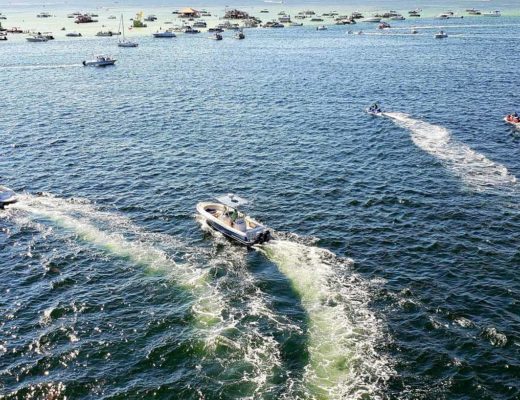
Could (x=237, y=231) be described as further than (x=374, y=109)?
No

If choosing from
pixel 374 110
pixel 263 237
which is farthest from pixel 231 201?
pixel 374 110

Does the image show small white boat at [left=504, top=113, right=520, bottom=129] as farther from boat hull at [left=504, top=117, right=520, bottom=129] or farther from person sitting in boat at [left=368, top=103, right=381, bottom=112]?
person sitting in boat at [left=368, top=103, right=381, bottom=112]

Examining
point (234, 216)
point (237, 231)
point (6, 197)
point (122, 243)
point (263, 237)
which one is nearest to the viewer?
point (263, 237)

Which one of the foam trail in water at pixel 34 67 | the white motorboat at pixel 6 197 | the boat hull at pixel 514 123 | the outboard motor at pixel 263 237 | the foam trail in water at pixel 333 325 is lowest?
the foam trail in water at pixel 333 325

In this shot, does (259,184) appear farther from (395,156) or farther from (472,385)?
(472,385)

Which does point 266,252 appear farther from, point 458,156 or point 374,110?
point 374,110

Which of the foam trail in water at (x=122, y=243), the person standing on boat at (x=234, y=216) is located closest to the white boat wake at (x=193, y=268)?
the foam trail in water at (x=122, y=243)

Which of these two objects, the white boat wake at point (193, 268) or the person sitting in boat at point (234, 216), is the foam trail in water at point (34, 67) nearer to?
the white boat wake at point (193, 268)
